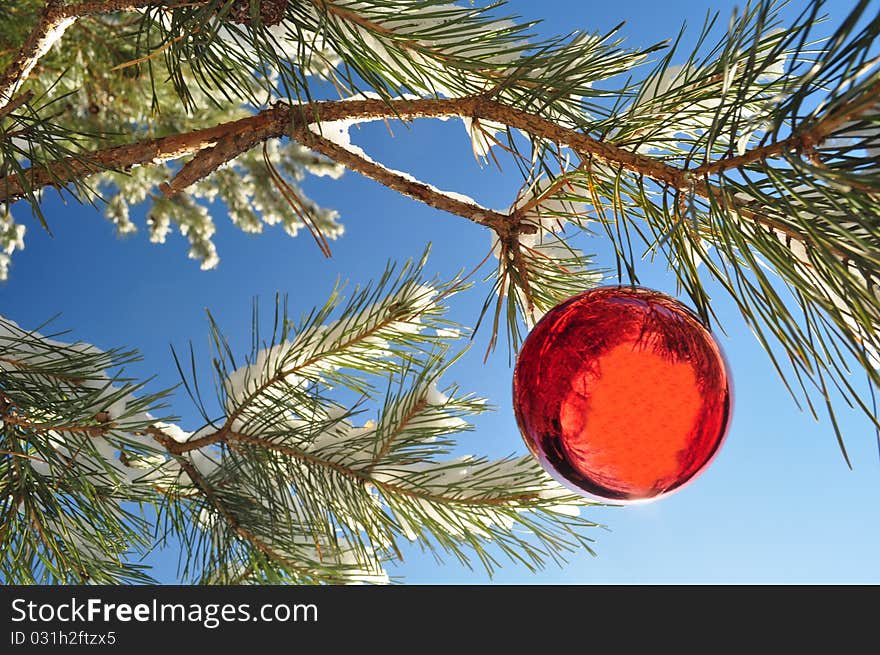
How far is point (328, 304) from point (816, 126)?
860 mm

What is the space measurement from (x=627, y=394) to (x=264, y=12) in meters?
0.59

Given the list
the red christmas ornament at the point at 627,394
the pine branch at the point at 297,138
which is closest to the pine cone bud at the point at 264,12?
the pine branch at the point at 297,138

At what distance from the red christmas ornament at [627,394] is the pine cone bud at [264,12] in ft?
1.57

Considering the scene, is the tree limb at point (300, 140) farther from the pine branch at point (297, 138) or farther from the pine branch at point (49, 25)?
the pine branch at point (49, 25)

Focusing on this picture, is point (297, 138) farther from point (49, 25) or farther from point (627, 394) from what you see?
point (627, 394)

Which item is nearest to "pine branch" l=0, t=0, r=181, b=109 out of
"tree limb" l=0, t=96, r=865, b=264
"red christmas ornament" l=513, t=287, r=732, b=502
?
"tree limb" l=0, t=96, r=865, b=264

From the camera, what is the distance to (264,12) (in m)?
0.83

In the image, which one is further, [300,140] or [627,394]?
[300,140]

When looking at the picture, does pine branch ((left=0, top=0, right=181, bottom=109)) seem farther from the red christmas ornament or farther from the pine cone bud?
the red christmas ornament

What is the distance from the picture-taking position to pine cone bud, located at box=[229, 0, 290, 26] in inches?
32.1

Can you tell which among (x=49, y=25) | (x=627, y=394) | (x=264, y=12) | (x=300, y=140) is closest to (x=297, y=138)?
(x=300, y=140)

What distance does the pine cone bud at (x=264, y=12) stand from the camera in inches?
32.1

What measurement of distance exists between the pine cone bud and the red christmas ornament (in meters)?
0.48

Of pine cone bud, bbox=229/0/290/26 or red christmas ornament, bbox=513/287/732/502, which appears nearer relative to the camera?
red christmas ornament, bbox=513/287/732/502
